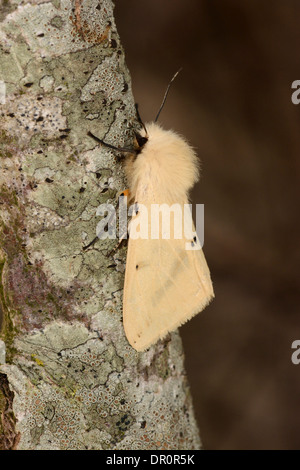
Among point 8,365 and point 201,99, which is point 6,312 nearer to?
point 8,365

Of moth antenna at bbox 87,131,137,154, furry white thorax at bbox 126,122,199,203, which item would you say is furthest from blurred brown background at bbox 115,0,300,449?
moth antenna at bbox 87,131,137,154

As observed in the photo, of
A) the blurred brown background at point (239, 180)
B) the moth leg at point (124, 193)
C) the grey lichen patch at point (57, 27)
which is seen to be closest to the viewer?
the grey lichen patch at point (57, 27)

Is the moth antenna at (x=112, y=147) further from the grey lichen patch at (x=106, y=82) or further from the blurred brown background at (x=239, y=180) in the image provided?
the blurred brown background at (x=239, y=180)

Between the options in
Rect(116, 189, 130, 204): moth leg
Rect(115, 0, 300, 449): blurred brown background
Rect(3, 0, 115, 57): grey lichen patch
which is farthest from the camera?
Rect(115, 0, 300, 449): blurred brown background

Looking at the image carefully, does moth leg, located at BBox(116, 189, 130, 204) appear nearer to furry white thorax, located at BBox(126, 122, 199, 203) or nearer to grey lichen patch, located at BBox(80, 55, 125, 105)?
furry white thorax, located at BBox(126, 122, 199, 203)

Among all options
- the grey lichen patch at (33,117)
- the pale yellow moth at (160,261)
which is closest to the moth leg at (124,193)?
the pale yellow moth at (160,261)
